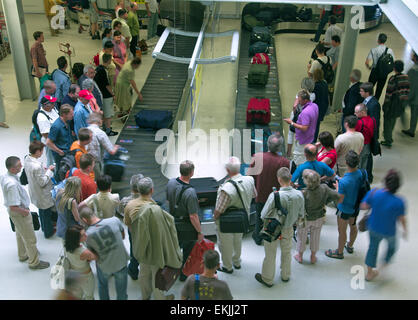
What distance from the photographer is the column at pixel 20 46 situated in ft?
33.1

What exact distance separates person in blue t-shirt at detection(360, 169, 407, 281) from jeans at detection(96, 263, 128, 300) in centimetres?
283

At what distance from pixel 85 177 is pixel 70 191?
1.08 feet

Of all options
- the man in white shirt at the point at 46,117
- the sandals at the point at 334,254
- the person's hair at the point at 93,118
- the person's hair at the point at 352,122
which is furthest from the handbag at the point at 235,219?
the man in white shirt at the point at 46,117

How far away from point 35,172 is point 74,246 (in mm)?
1632

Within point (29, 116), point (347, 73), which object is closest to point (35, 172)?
point (29, 116)

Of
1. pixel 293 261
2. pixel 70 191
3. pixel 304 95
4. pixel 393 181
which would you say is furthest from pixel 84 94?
pixel 393 181

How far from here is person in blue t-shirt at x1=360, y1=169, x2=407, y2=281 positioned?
500 centimetres

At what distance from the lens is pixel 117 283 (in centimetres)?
488

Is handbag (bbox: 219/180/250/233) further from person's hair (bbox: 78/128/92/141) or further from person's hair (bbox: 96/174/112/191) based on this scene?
person's hair (bbox: 78/128/92/141)

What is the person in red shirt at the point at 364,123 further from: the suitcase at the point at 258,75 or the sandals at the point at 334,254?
the suitcase at the point at 258,75

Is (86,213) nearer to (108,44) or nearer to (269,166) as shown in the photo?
(269,166)
